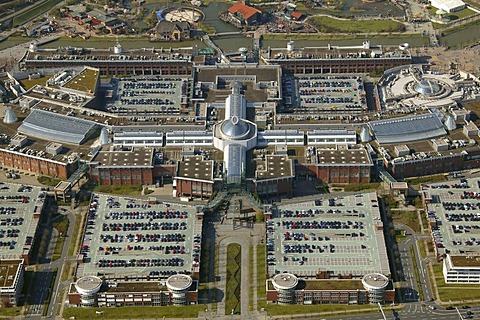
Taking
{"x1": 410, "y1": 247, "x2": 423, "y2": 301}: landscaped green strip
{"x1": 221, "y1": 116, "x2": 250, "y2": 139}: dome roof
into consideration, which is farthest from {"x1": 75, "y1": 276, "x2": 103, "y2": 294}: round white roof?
{"x1": 410, "y1": 247, "x2": 423, "y2": 301}: landscaped green strip

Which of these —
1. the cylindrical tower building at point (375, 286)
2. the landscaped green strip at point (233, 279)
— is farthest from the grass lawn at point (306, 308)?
the landscaped green strip at point (233, 279)

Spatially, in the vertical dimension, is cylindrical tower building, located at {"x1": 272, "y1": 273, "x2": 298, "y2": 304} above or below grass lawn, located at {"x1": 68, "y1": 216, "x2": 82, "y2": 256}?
below

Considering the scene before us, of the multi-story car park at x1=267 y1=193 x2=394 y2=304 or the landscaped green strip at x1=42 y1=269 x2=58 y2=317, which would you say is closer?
the landscaped green strip at x1=42 y1=269 x2=58 y2=317

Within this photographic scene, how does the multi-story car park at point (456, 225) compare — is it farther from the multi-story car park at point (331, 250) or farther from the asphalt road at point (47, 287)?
the asphalt road at point (47, 287)

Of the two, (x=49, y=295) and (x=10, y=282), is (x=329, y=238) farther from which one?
(x=10, y=282)

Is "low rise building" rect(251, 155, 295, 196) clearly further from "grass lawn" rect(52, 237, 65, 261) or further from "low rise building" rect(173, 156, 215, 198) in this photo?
"grass lawn" rect(52, 237, 65, 261)

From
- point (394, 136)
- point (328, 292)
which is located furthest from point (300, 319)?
point (394, 136)

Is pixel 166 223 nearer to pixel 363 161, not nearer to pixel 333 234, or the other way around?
pixel 333 234
